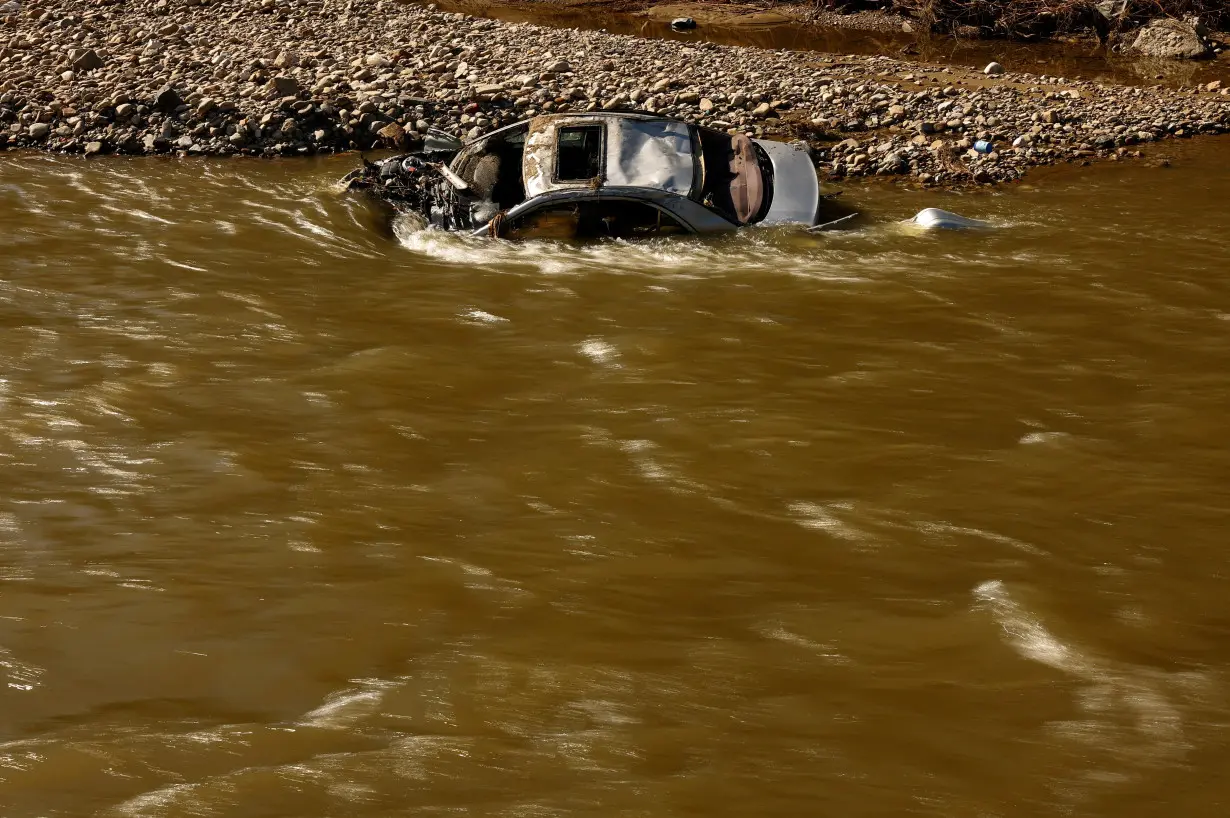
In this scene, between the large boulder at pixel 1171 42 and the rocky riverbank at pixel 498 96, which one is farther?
the large boulder at pixel 1171 42

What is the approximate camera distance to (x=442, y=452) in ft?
23.0

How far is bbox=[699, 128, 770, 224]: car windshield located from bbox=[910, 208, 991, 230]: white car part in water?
188 cm

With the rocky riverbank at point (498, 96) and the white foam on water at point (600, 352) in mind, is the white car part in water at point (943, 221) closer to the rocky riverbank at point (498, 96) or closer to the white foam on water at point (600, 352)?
the rocky riverbank at point (498, 96)

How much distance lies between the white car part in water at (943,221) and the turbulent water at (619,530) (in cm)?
36

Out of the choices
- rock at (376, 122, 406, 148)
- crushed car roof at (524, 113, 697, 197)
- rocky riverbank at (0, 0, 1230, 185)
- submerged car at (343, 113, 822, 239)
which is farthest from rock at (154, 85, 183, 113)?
crushed car roof at (524, 113, 697, 197)

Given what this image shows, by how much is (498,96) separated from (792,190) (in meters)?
6.86

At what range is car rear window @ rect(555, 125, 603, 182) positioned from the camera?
1010 cm

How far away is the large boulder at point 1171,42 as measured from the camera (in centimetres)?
1984

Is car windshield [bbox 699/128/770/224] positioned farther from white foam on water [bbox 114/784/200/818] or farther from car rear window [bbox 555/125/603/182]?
white foam on water [bbox 114/784/200/818]

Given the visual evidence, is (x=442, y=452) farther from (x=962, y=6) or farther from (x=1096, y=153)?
(x=962, y=6)

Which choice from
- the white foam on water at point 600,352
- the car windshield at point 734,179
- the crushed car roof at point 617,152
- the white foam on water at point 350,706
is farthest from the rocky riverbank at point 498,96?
the white foam on water at point 350,706

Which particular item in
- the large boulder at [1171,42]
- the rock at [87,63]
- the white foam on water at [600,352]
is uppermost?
the large boulder at [1171,42]

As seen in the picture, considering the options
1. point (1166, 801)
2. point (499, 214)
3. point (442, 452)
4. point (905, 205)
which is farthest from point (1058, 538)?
point (905, 205)

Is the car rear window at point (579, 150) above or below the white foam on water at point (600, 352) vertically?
above
